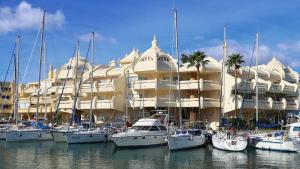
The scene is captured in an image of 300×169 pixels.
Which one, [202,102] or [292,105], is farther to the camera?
[292,105]

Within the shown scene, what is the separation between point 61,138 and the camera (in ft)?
195

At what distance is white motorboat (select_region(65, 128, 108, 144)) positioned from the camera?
5662cm

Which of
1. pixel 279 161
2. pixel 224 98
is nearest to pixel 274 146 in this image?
pixel 279 161

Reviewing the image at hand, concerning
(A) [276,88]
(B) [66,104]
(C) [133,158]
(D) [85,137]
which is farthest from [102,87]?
(C) [133,158]

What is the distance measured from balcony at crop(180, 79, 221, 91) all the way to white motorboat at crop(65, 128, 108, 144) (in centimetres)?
1516

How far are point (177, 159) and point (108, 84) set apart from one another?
32.0 meters

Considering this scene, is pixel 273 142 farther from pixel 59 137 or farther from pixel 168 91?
pixel 59 137

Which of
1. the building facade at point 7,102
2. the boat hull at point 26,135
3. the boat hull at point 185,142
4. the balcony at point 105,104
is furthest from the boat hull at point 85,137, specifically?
the building facade at point 7,102

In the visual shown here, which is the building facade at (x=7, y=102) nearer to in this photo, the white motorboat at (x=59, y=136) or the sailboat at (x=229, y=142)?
the white motorboat at (x=59, y=136)

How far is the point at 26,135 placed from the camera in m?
61.7

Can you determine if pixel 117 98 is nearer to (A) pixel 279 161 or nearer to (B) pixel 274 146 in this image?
(B) pixel 274 146

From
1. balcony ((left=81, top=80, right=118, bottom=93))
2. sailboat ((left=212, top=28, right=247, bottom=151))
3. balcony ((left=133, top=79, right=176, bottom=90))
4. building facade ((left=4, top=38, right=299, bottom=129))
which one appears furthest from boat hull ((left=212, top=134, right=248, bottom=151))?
balcony ((left=81, top=80, right=118, bottom=93))

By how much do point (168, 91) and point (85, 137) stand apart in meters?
17.4

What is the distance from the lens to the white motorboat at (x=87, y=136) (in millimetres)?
56625
